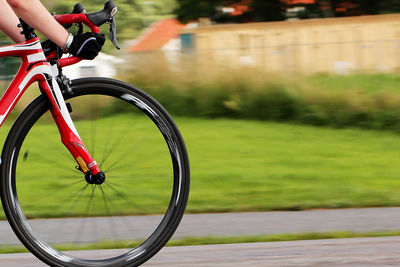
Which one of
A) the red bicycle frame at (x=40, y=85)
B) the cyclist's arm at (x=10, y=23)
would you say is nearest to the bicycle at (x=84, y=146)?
the red bicycle frame at (x=40, y=85)

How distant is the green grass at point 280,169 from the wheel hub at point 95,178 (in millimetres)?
526

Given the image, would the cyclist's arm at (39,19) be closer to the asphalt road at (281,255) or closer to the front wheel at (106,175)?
the front wheel at (106,175)

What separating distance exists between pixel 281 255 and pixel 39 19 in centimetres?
159

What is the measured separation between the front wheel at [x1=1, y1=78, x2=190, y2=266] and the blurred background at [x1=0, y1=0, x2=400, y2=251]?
868mm

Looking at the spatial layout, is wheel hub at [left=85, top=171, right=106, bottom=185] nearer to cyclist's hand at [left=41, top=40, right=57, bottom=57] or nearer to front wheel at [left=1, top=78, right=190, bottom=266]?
front wheel at [left=1, top=78, right=190, bottom=266]

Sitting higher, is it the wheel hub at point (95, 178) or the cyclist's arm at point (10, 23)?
the cyclist's arm at point (10, 23)

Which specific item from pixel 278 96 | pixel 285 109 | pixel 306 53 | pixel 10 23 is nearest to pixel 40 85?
→ pixel 10 23

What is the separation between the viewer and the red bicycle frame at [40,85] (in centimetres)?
291

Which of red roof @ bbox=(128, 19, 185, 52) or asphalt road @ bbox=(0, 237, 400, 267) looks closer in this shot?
asphalt road @ bbox=(0, 237, 400, 267)

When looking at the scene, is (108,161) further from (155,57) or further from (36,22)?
(155,57)

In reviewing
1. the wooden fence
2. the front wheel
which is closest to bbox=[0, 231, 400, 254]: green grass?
the front wheel

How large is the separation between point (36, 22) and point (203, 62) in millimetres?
7051

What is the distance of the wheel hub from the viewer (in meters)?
2.97

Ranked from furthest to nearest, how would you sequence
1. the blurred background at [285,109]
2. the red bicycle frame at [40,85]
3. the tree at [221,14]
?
the tree at [221,14]
the blurred background at [285,109]
the red bicycle frame at [40,85]
